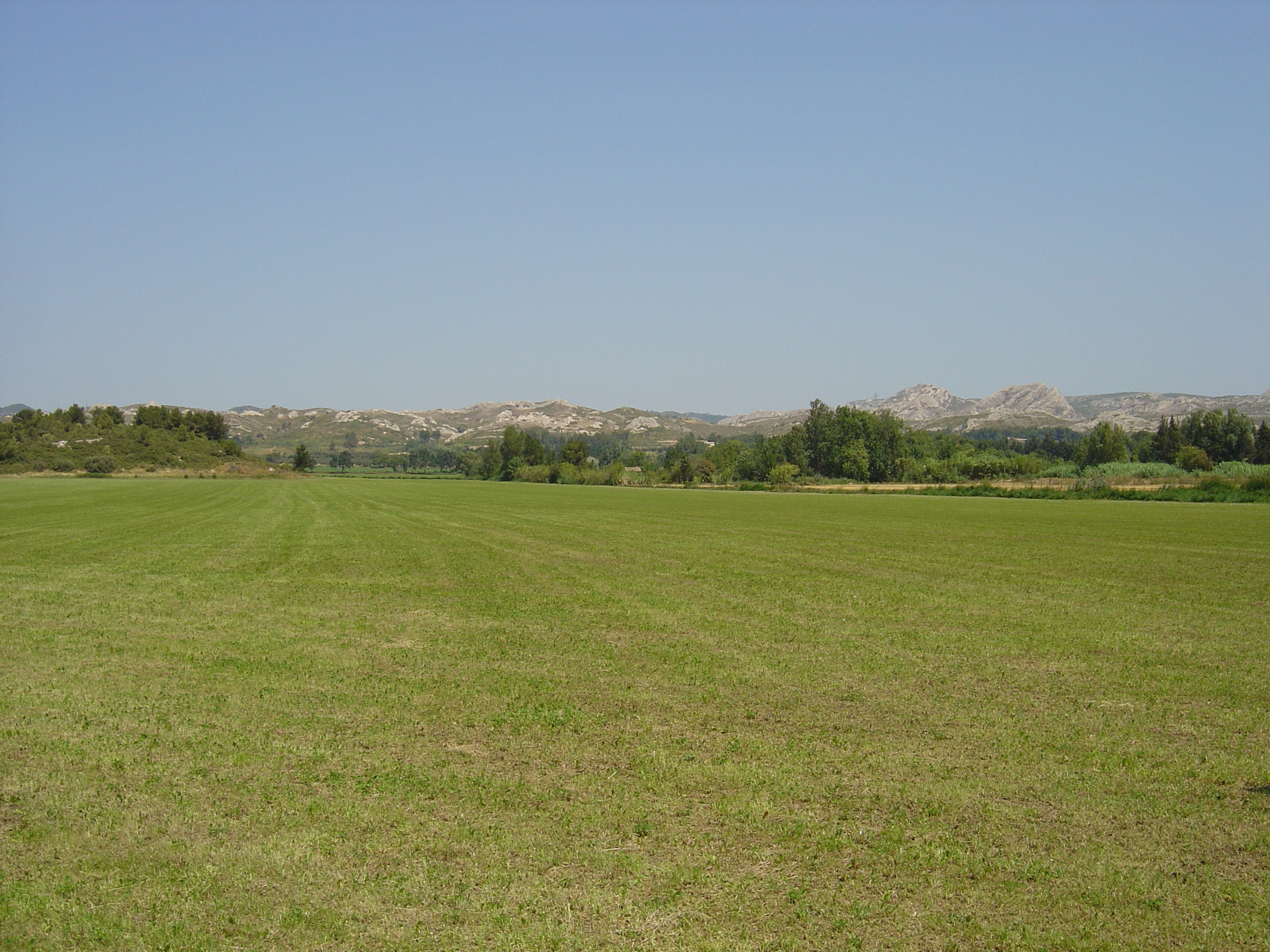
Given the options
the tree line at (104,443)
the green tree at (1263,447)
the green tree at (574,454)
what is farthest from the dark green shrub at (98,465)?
the green tree at (1263,447)

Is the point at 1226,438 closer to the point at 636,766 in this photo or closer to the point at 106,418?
the point at 636,766

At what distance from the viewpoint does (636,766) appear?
8180 millimetres

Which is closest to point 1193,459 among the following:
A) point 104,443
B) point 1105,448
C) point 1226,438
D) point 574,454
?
point 1226,438

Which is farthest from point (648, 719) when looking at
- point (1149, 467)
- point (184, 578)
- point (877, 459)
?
point (877, 459)

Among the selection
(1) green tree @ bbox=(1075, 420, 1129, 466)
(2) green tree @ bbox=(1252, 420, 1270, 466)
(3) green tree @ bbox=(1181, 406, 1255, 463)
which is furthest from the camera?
(1) green tree @ bbox=(1075, 420, 1129, 466)

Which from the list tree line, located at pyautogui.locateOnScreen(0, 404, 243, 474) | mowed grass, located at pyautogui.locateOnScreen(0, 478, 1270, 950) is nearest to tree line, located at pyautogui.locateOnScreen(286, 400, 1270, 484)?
tree line, located at pyautogui.locateOnScreen(0, 404, 243, 474)

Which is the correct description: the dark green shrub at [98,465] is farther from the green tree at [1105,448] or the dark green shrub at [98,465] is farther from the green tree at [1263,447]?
the green tree at [1263,447]

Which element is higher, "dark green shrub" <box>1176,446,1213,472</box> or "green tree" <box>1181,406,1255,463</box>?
"green tree" <box>1181,406,1255,463</box>

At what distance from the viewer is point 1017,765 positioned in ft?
26.7

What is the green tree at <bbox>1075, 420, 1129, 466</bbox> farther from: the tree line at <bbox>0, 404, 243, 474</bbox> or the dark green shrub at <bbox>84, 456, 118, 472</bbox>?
the dark green shrub at <bbox>84, 456, 118, 472</bbox>

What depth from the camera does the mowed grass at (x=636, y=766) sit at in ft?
17.9

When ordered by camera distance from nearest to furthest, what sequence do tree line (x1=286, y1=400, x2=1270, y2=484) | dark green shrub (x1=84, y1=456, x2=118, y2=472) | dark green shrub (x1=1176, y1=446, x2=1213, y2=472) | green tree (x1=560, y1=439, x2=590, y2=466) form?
dark green shrub (x1=1176, y1=446, x2=1213, y2=472) → tree line (x1=286, y1=400, x2=1270, y2=484) → dark green shrub (x1=84, y1=456, x2=118, y2=472) → green tree (x1=560, y1=439, x2=590, y2=466)

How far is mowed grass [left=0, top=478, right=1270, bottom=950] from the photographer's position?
5.46m

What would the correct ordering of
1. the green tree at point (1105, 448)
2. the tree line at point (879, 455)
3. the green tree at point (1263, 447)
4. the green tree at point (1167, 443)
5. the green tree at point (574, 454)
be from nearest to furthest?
the green tree at point (1263, 447) < the tree line at point (879, 455) < the green tree at point (1167, 443) < the green tree at point (1105, 448) < the green tree at point (574, 454)
